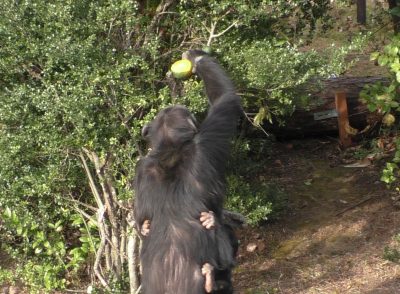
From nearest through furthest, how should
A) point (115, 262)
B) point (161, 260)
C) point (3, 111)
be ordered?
point (161, 260), point (3, 111), point (115, 262)

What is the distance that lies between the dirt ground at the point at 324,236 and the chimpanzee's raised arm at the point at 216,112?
103 inches

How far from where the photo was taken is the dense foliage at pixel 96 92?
5262 millimetres

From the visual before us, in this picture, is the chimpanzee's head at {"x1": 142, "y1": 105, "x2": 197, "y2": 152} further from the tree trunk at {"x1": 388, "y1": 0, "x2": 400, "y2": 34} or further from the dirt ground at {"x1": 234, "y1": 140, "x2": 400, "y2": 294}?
the tree trunk at {"x1": 388, "y1": 0, "x2": 400, "y2": 34}

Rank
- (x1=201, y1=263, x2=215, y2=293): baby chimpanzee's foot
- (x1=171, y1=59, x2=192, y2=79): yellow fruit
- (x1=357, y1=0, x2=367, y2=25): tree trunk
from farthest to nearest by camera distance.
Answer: (x1=357, y1=0, x2=367, y2=25): tree trunk
(x1=171, y1=59, x2=192, y2=79): yellow fruit
(x1=201, y1=263, x2=215, y2=293): baby chimpanzee's foot

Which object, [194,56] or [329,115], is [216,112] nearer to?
[194,56]

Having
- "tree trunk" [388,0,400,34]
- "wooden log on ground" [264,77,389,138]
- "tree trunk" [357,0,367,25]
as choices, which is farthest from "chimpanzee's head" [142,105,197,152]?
"tree trunk" [357,0,367,25]

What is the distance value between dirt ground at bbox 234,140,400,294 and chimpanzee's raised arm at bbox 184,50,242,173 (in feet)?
8.54

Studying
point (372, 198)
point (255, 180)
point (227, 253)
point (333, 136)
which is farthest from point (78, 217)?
point (333, 136)

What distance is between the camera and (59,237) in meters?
6.36

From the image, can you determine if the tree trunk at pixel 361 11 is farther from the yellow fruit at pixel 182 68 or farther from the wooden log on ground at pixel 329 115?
the yellow fruit at pixel 182 68

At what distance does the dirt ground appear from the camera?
6672mm

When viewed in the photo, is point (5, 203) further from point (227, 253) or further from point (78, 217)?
point (227, 253)

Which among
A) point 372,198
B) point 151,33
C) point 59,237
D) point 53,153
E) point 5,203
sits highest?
point 151,33

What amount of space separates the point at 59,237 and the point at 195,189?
264 centimetres
